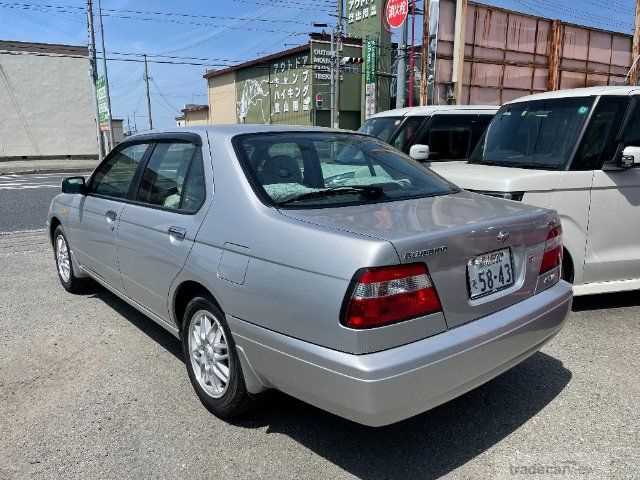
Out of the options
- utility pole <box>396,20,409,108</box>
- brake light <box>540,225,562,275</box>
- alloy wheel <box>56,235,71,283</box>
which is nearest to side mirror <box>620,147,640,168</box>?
brake light <box>540,225,562,275</box>

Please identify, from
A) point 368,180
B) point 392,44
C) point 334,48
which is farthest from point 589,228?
point 392,44

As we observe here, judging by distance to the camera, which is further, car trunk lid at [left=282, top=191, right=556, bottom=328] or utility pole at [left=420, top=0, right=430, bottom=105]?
utility pole at [left=420, top=0, right=430, bottom=105]

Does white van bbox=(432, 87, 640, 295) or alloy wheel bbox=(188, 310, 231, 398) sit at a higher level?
white van bbox=(432, 87, 640, 295)

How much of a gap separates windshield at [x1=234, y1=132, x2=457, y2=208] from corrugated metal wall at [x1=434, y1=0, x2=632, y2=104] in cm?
1636

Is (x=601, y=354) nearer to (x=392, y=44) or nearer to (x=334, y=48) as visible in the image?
(x=334, y=48)

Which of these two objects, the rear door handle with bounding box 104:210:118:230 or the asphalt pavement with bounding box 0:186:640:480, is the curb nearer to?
the asphalt pavement with bounding box 0:186:640:480

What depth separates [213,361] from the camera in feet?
9.75

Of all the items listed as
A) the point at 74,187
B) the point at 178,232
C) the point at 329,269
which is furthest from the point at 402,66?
the point at 329,269

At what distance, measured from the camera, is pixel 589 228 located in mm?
4434

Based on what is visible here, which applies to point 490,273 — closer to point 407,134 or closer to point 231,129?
point 231,129

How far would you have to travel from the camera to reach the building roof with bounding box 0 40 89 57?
34.4m

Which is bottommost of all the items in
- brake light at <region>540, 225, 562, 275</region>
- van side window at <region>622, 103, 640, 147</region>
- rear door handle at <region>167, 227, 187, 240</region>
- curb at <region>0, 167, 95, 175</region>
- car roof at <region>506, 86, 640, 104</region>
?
curb at <region>0, 167, 95, 175</region>

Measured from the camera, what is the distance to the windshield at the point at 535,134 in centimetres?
476

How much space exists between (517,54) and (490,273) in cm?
2047
